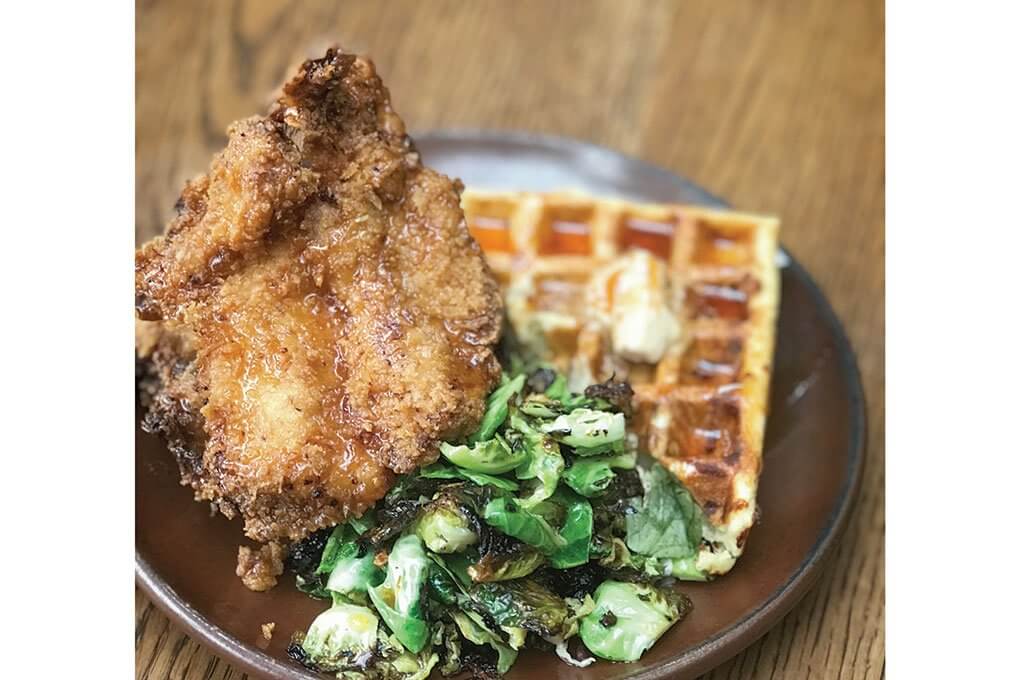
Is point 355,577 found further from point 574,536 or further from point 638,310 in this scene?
point 638,310

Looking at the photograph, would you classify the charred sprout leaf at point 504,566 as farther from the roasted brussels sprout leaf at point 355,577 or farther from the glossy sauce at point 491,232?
the glossy sauce at point 491,232

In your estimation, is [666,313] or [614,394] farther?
[666,313]

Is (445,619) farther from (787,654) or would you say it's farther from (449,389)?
(787,654)

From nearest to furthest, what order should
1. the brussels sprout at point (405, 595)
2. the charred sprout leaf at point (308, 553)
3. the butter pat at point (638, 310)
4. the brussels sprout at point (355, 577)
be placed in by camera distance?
the brussels sprout at point (405, 595) → the brussels sprout at point (355, 577) → the charred sprout leaf at point (308, 553) → the butter pat at point (638, 310)

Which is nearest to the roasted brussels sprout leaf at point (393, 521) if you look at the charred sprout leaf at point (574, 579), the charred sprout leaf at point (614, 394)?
the charred sprout leaf at point (574, 579)

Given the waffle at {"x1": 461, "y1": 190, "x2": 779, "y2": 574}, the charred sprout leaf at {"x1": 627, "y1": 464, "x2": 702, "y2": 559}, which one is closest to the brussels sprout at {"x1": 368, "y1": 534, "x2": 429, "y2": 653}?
the charred sprout leaf at {"x1": 627, "y1": 464, "x2": 702, "y2": 559}

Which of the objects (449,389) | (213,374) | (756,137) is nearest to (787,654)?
(449,389)

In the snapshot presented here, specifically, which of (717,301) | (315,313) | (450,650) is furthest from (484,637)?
(717,301)
